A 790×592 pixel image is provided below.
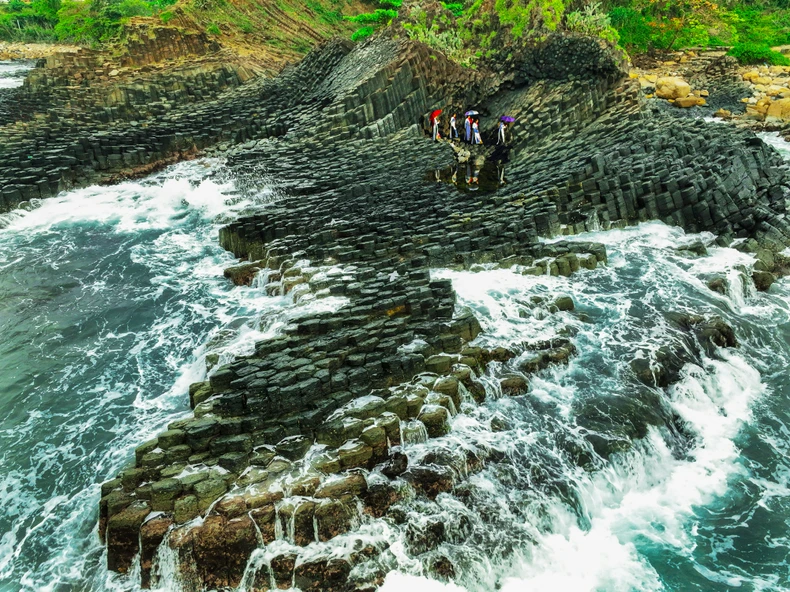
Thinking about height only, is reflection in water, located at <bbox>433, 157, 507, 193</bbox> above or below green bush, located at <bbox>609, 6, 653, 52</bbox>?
below

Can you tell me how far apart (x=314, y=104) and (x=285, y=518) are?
2345 centimetres

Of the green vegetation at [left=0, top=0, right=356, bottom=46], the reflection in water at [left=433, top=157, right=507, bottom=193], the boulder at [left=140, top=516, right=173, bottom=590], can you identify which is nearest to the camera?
the boulder at [left=140, top=516, right=173, bottom=590]

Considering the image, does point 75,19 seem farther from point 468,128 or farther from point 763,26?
point 763,26

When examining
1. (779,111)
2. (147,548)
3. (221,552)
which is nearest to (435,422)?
(221,552)

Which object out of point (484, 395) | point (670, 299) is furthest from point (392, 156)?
point (484, 395)

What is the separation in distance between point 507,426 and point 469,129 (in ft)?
55.0

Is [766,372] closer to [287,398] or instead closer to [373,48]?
[287,398]

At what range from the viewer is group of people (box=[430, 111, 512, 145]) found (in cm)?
2512

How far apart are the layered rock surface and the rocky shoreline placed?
0.05 m

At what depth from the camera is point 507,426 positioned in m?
11.6

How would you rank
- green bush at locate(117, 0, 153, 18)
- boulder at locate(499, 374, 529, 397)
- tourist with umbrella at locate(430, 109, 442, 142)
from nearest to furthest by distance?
1. boulder at locate(499, 374, 529, 397)
2. tourist with umbrella at locate(430, 109, 442, 142)
3. green bush at locate(117, 0, 153, 18)

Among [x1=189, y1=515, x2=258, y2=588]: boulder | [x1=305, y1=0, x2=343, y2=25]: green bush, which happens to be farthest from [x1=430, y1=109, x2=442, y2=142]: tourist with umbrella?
[x1=305, y1=0, x2=343, y2=25]: green bush

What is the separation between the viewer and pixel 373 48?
30781 mm

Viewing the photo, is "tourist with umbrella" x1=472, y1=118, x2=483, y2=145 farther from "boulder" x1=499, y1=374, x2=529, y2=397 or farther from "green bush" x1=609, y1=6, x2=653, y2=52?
"green bush" x1=609, y1=6, x2=653, y2=52
